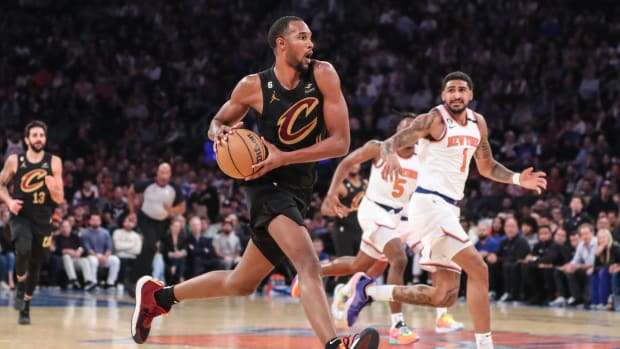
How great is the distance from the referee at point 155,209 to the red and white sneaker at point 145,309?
7.14 m

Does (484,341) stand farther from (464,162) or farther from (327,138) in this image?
(327,138)

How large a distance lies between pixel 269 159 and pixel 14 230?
5620 millimetres

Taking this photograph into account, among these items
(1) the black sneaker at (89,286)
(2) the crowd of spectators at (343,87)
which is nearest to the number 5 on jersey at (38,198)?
(2) the crowd of spectators at (343,87)

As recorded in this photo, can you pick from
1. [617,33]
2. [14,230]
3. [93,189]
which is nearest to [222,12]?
[93,189]

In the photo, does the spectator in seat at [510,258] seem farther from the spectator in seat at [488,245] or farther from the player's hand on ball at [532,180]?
the player's hand on ball at [532,180]

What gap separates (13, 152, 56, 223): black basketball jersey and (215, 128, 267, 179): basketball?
5.43 meters

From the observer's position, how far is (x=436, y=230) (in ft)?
25.4

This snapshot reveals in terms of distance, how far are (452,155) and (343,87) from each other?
16.1 metres

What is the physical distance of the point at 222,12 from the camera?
2766cm

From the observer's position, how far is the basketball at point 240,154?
19.5ft

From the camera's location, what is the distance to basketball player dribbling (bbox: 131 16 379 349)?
6.03 meters

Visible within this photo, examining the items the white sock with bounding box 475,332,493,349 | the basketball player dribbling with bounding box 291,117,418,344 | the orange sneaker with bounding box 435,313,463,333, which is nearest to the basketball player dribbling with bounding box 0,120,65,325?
the basketball player dribbling with bounding box 291,117,418,344

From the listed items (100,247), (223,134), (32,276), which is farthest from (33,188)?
(100,247)

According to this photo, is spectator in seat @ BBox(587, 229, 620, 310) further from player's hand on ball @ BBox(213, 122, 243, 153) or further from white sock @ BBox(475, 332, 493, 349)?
player's hand on ball @ BBox(213, 122, 243, 153)
